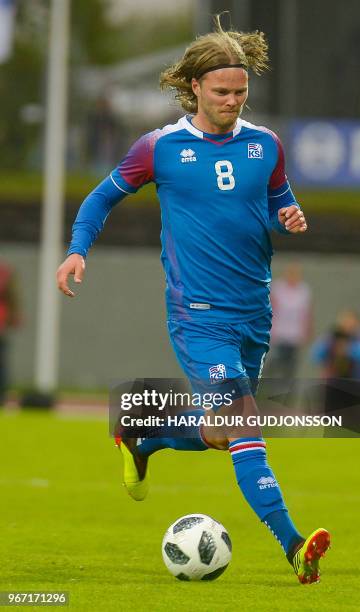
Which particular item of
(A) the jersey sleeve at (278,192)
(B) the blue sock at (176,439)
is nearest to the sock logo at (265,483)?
(B) the blue sock at (176,439)

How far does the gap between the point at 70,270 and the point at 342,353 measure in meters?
12.0

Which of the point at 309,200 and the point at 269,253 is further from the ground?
the point at 269,253

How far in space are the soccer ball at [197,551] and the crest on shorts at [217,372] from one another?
71 centimetres

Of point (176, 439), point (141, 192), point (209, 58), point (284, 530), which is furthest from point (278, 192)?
point (141, 192)

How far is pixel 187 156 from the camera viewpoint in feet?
24.2

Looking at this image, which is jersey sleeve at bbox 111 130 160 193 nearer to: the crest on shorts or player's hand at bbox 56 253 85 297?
player's hand at bbox 56 253 85 297

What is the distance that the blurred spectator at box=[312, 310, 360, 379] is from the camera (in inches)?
732

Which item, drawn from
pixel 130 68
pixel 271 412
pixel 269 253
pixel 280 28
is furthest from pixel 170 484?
pixel 130 68

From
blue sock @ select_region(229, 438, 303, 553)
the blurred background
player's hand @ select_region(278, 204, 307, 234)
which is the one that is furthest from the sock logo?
the blurred background

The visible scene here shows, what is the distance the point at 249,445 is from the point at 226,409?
0.66 feet

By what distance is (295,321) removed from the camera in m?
21.4

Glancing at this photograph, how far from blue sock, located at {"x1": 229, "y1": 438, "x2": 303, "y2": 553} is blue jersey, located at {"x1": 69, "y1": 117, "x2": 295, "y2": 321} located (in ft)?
2.13

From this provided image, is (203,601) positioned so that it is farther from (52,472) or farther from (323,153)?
(323,153)

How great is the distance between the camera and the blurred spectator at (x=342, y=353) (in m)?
18.6
